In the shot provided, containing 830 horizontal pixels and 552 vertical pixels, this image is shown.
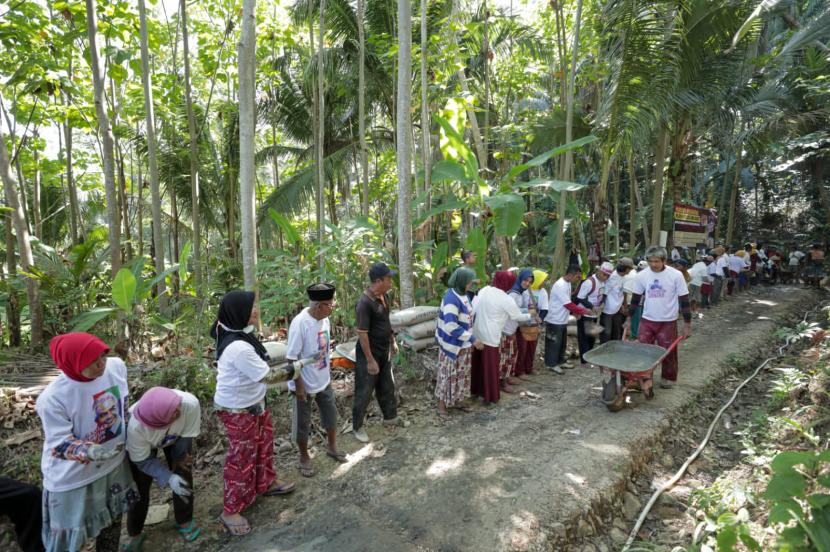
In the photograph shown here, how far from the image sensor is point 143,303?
5172mm

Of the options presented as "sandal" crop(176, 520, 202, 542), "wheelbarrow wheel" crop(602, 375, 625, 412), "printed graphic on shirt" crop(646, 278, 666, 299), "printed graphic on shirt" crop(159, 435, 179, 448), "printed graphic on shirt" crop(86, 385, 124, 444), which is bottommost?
"sandal" crop(176, 520, 202, 542)

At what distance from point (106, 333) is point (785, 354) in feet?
32.4

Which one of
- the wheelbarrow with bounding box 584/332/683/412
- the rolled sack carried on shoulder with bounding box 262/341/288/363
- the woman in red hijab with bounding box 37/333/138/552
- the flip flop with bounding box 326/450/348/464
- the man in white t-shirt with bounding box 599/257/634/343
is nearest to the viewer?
the woman in red hijab with bounding box 37/333/138/552

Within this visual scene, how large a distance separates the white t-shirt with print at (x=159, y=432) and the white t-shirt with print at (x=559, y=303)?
477 cm

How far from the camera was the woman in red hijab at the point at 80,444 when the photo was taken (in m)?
2.40

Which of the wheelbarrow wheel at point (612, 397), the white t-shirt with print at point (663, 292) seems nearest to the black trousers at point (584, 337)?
the white t-shirt with print at point (663, 292)

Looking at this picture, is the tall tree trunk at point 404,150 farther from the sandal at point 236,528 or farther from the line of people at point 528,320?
the sandal at point 236,528

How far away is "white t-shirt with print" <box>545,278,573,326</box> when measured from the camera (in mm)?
6242

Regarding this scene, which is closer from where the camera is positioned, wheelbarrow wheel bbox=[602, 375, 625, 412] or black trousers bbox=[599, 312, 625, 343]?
wheelbarrow wheel bbox=[602, 375, 625, 412]

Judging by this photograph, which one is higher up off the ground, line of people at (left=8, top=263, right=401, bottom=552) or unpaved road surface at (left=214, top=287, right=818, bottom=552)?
line of people at (left=8, top=263, right=401, bottom=552)

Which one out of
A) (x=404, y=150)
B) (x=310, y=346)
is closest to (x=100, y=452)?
(x=310, y=346)

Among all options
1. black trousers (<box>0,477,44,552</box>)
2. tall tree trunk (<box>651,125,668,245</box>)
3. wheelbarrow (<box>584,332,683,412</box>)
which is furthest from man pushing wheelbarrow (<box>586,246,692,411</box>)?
tall tree trunk (<box>651,125,668,245</box>)

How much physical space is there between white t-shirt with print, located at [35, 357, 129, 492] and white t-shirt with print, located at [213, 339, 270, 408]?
58 centimetres

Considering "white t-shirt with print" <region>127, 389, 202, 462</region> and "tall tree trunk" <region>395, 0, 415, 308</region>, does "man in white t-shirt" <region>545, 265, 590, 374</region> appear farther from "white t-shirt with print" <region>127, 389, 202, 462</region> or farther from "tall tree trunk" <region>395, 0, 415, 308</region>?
"white t-shirt with print" <region>127, 389, 202, 462</region>
